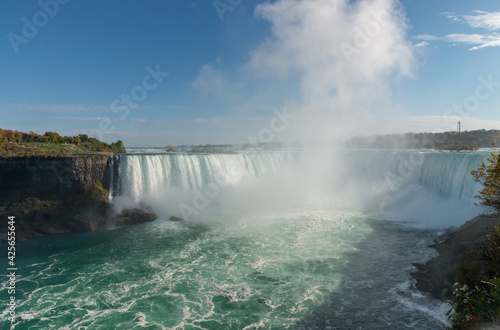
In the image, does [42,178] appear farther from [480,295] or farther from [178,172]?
[480,295]

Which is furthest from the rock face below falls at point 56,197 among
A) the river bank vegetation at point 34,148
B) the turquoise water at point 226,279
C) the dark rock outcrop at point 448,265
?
the dark rock outcrop at point 448,265

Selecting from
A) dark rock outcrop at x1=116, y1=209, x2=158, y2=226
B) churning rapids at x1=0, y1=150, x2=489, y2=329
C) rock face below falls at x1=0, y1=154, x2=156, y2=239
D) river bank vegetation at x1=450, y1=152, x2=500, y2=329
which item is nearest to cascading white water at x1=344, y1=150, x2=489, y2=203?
churning rapids at x1=0, y1=150, x2=489, y2=329

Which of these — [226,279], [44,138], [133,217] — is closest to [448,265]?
[226,279]

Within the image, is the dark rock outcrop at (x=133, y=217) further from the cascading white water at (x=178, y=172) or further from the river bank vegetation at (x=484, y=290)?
the river bank vegetation at (x=484, y=290)

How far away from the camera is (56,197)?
70.5 feet

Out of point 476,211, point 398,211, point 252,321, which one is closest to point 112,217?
point 252,321

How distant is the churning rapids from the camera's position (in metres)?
9.74

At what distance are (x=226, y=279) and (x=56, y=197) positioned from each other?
16847 mm

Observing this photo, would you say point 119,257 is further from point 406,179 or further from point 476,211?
point 406,179

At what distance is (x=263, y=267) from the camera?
1367 centimetres

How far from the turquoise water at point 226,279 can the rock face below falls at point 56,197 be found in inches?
67.1

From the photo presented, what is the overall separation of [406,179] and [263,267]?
80.8 feet

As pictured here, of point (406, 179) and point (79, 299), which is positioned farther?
point (406, 179)

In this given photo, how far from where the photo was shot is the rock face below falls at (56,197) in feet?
65.9
